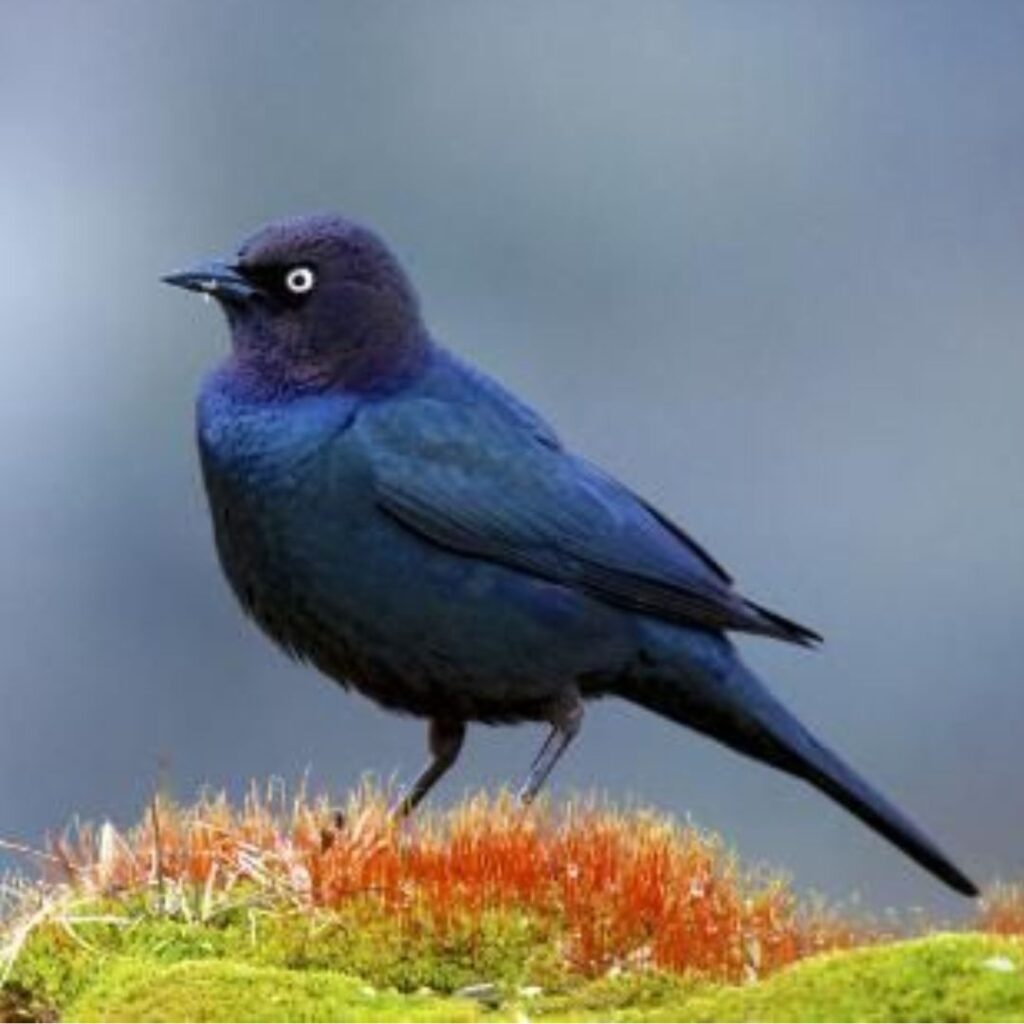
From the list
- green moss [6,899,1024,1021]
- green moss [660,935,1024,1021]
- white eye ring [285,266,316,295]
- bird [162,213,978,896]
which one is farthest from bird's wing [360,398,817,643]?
green moss [660,935,1024,1021]

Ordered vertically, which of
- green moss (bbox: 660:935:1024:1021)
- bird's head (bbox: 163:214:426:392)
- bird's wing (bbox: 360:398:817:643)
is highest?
bird's head (bbox: 163:214:426:392)

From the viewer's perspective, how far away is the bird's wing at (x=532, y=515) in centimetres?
849

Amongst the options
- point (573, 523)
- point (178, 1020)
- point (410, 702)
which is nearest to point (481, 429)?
point (573, 523)

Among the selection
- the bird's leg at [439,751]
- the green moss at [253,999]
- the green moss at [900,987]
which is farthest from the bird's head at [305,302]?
the green moss at [900,987]

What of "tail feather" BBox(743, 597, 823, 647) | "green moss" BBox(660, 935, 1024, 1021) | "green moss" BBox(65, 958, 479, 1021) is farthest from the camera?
"tail feather" BBox(743, 597, 823, 647)

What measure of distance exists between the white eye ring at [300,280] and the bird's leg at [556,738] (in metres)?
1.60

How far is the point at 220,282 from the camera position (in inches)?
336

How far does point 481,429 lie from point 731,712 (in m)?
1.29

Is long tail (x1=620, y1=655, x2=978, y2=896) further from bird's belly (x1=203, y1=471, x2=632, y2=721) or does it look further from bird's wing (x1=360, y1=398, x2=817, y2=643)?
bird's belly (x1=203, y1=471, x2=632, y2=721)

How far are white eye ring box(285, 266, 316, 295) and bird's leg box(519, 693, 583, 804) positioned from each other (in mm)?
1601

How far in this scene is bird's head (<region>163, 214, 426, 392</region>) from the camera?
855 centimetres

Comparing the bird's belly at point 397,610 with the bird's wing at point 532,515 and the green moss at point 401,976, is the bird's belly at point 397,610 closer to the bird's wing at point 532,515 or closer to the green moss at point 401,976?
the bird's wing at point 532,515

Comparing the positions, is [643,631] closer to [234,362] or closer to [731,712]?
[731,712]

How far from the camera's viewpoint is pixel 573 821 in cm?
695
